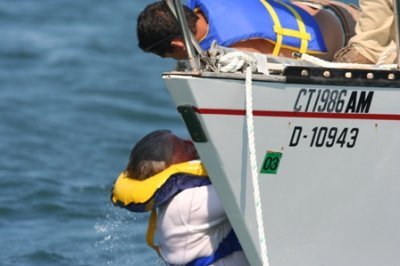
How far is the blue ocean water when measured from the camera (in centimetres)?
962

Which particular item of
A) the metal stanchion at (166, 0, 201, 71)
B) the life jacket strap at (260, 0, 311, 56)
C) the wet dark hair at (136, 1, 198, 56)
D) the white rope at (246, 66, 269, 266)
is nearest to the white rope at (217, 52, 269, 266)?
the white rope at (246, 66, 269, 266)

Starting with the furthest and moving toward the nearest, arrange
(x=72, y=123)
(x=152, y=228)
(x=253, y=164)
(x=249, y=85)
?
(x=72, y=123) → (x=152, y=228) → (x=253, y=164) → (x=249, y=85)

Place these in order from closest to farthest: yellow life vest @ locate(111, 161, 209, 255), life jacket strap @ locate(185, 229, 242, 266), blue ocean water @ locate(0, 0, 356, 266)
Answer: yellow life vest @ locate(111, 161, 209, 255), life jacket strap @ locate(185, 229, 242, 266), blue ocean water @ locate(0, 0, 356, 266)

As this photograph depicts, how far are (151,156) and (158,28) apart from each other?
2.07 ft

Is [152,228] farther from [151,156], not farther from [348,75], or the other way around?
[348,75]

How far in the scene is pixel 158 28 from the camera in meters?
6.65

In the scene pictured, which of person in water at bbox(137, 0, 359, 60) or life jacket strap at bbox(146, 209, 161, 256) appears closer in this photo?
person in water at bbox(137, 0, 359, 60)

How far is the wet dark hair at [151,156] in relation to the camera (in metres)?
6.62

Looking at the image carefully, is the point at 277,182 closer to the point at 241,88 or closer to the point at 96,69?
the point at 241,88

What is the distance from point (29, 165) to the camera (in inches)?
463

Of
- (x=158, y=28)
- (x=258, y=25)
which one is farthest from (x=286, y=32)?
(x=158, y=28)

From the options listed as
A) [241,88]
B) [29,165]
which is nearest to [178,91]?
[241,88]

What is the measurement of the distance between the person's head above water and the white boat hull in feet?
1.58

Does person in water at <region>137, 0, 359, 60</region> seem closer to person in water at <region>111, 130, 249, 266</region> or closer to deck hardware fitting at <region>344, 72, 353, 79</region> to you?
person in water at <region>111, 130, 249, 266</region>
